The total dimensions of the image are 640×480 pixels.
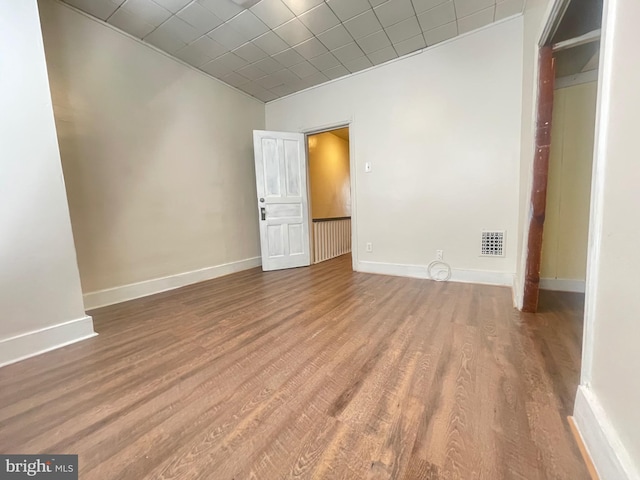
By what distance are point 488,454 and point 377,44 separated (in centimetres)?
338

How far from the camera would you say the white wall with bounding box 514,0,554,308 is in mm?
1868

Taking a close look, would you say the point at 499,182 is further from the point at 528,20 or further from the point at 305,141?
the point at 305,141

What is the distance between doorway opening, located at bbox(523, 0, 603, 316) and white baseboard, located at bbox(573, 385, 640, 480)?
1258 millimetres

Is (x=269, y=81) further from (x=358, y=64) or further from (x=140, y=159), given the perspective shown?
(x=140, y=159)

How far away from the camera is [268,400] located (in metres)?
1.18

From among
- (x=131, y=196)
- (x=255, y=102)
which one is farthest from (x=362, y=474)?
(x=255, y=102)

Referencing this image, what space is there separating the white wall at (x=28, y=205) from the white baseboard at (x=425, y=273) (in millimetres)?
2963

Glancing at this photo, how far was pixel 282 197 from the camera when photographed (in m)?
3.83

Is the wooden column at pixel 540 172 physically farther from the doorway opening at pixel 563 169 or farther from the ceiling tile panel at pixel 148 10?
the ceiling tile panel at pixel 148 10

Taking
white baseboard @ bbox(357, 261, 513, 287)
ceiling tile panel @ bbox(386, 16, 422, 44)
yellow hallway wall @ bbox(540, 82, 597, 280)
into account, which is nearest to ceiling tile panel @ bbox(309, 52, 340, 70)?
ceiling tile panel @ bbox(386, 16, 422, 44)

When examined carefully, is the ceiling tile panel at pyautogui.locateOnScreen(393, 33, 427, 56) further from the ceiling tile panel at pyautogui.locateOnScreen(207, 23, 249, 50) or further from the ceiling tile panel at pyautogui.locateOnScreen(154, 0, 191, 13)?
the ceiling tile panel at pyautogui.locateOnScreen(154, 0, 191, 13)

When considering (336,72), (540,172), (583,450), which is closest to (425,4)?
(336,72)

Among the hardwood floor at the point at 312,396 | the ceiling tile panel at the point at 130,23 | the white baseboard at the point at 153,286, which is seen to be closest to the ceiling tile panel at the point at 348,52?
the ceiling tile panel at the point at 130,23
